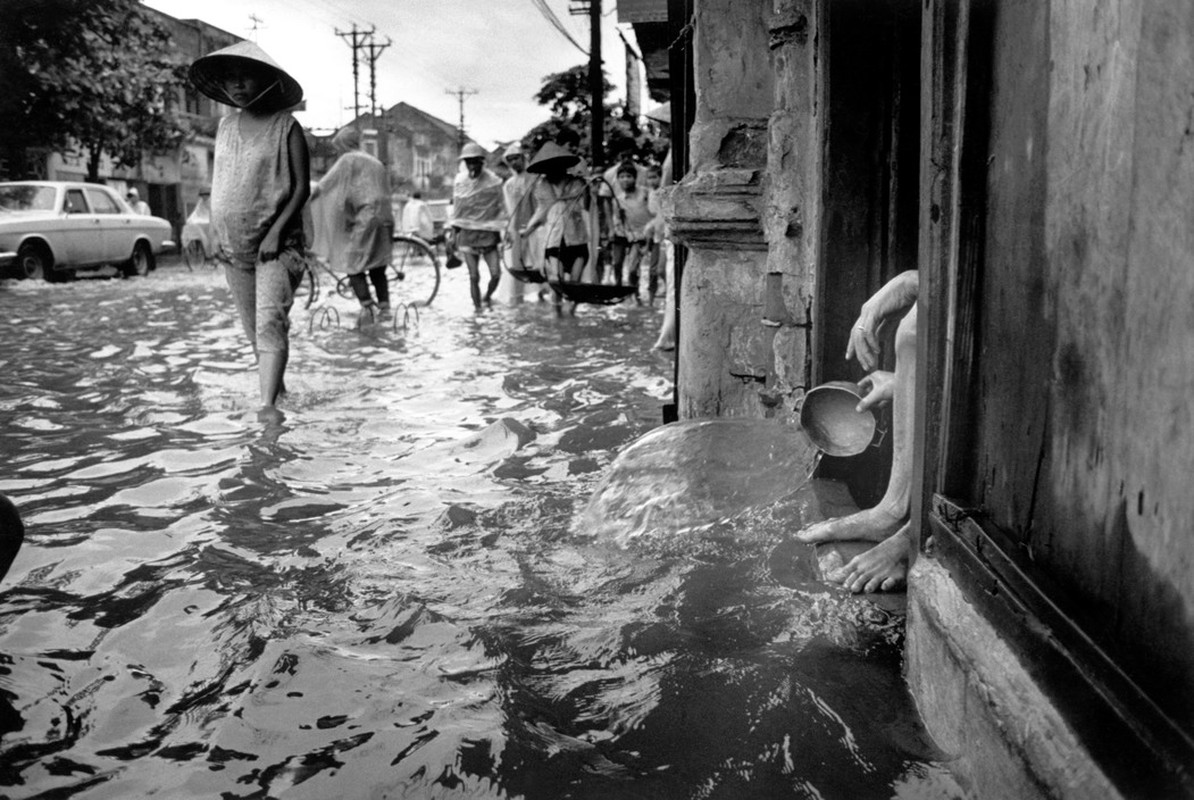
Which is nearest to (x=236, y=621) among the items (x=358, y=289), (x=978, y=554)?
(x=978, y=554)

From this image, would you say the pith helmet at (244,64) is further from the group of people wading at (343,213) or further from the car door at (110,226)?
the car door at (110,226)

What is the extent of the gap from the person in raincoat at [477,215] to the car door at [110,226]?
28.0 feet

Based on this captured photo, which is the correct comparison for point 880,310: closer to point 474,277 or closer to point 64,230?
point 474,277

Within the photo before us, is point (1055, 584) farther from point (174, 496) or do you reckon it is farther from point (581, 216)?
point (581, 216)

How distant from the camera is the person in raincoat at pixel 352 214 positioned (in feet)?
36.8

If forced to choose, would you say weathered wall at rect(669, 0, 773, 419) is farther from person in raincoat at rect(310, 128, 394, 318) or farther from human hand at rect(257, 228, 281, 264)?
person in raincoat at rect(310, 128, 394, 318)

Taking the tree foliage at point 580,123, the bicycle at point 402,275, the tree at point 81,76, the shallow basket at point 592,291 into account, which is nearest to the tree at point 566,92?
the tree foliage at point 580,123

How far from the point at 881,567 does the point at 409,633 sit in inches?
48.3

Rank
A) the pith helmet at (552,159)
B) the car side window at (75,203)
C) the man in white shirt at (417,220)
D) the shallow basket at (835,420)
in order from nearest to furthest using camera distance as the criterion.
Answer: the shallow basket at (835,420), the pith helmet at (552,159), the car side window at (75,203), the man in white shirt at (417,220)

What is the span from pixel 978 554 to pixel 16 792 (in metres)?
1.86

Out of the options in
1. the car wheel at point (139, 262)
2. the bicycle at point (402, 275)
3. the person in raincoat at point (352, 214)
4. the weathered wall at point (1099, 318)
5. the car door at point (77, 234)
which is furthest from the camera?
the car wheel at point (139, 262)

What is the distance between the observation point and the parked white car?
1761 cm

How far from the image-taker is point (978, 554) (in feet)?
7.09

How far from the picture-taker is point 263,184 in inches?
245
